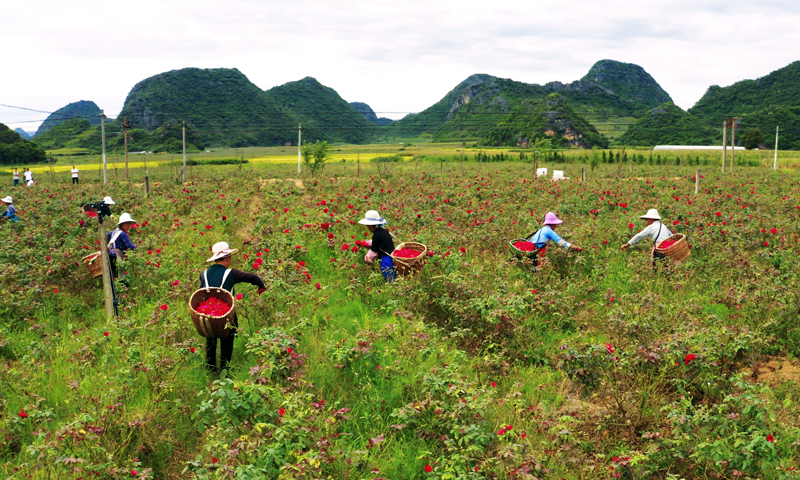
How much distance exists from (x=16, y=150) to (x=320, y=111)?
333 feet

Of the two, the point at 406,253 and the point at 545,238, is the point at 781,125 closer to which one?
the point at 545,238

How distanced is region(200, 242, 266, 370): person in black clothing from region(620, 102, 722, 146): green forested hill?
100228 mm

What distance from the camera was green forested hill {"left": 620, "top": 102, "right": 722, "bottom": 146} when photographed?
94.5 m

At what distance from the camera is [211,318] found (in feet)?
17.5

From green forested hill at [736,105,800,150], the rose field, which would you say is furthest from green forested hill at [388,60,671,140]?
the rose field

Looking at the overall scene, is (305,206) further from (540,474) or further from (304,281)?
(540,474)

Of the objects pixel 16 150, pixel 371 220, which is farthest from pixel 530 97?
pixel 371 220

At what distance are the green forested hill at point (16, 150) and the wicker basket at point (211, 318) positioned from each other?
7228 cm

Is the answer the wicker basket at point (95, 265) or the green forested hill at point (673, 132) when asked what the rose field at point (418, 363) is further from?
the green forested hill at point (673, 132)

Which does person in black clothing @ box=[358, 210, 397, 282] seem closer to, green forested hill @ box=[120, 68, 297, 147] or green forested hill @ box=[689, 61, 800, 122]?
green forested hill @ box=[120, 68, 297, 147]

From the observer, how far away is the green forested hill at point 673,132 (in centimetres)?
9450

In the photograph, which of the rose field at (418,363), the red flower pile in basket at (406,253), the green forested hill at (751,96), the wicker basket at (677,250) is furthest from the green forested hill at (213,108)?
the wicker basket at (677,250)

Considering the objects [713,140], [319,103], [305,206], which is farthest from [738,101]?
[305,206]

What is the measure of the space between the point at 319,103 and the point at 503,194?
158025 millimetres
